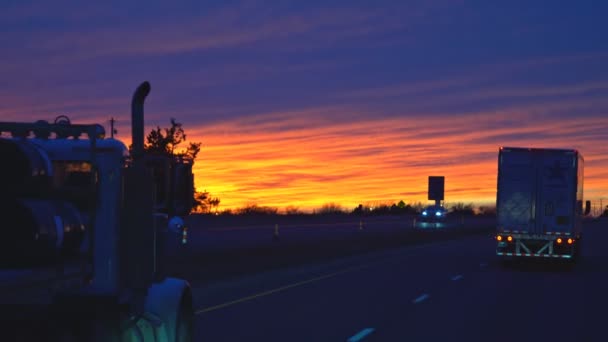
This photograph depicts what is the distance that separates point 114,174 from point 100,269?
0.71m

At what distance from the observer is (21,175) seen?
640 cm

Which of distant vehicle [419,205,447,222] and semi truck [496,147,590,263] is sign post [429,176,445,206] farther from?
semi truck [496,147,590,263]

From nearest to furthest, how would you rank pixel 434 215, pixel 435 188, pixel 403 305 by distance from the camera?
pixel 403 305
pixel 435 188
pixel 434 215

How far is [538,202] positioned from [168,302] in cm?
2561

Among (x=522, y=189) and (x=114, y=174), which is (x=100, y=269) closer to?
(x=114, y=174)

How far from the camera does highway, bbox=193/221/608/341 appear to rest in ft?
49.6

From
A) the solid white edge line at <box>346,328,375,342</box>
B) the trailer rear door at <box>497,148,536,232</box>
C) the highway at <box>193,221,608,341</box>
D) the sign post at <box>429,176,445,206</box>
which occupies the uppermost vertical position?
the trailer rear door at <box>497,148,536,232</box>

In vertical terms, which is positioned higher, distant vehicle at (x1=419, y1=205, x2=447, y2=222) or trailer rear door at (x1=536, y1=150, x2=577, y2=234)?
trailer rear door at (x1=536, y1=150, x2=577, y2=234)

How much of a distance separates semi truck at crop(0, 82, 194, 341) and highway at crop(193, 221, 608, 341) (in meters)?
5.18

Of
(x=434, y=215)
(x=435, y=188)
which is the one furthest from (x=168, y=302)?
(x=434, y=215)

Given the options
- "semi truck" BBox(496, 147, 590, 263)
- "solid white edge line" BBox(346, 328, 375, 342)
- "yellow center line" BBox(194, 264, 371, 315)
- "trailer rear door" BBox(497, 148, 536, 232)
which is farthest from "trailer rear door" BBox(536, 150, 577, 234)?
"solid white edge line" BBox(346, 328, 375, 342)

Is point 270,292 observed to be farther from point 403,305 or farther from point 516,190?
point 516,190

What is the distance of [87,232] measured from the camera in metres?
7.45

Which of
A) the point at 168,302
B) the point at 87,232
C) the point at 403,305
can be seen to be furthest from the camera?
the point at 403,305
